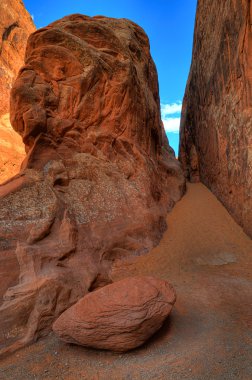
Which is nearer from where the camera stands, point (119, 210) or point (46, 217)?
point (46, 217)

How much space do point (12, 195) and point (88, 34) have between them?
24.5 ft

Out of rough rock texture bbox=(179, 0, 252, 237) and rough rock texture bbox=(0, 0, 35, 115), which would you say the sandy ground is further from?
rough rock texture bbox=(0, 0, 35, 115)

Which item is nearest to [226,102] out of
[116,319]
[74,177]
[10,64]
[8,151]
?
[74,177]

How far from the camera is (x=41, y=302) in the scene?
4371 mm

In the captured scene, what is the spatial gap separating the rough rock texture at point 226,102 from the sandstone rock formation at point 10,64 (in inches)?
540

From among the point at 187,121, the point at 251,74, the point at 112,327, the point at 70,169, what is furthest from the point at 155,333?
the point at 187,121

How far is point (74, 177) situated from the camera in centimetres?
733

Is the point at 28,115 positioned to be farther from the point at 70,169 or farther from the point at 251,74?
the point at 251,74

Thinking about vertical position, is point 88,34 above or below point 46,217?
above

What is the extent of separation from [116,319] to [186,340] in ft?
3.53

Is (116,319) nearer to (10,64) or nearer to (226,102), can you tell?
(226,102)

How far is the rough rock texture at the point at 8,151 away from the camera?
740 inches

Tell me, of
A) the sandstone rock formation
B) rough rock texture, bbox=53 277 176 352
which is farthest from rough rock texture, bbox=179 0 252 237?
the sandstone rock formation

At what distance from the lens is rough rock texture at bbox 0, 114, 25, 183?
1880 cm
